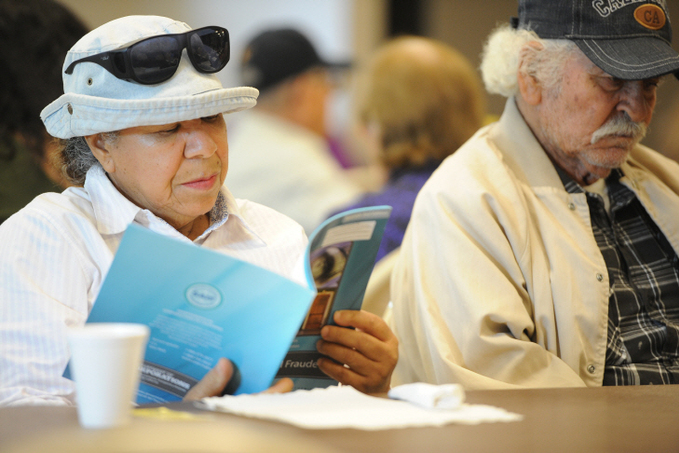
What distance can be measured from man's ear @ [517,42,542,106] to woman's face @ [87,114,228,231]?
2.47 ft

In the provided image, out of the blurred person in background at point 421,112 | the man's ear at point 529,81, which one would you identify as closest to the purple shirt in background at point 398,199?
the blurred person in background at point 421,112

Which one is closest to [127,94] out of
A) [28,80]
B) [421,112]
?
[28,80]

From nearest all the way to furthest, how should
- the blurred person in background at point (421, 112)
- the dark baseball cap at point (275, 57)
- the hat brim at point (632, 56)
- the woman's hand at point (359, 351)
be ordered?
the woman's hand at point (359, 351), the hat brim at point (632, 56), the blurred person in background at point (421, 112), the dark baseball cap at point (275, 57)

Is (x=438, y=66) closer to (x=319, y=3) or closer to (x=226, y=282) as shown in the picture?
(x=226, y=282)

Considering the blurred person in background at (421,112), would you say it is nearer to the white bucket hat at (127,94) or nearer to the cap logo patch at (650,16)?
the cap logo patch at (650,16)

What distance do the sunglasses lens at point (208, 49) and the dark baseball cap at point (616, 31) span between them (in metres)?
0.77

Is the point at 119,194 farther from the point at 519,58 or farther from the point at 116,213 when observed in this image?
the point at 519,58

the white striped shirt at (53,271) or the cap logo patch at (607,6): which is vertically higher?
the cap logo patch at (607,6)

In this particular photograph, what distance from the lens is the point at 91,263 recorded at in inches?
46.3

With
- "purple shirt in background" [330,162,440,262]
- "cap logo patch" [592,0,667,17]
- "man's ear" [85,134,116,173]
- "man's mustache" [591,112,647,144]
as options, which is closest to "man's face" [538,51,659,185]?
"man's mustache" [591,112,647,144]

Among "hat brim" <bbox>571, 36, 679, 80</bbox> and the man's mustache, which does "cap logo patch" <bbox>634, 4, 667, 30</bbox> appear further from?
the man's mustache

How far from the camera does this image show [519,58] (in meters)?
1.68

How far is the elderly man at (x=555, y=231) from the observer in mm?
1438

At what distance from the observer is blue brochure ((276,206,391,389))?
101cm
